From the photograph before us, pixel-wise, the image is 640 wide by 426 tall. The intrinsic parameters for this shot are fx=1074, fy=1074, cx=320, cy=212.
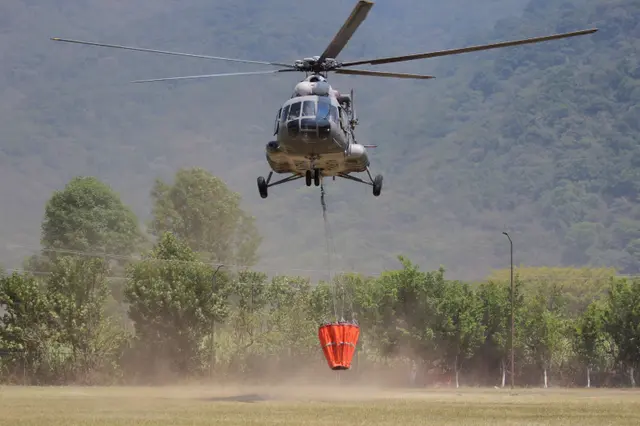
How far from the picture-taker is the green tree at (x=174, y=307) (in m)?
105

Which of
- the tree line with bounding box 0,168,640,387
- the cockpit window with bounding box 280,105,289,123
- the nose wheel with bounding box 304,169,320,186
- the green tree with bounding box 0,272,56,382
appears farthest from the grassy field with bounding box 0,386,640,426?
the tree line with bounding box 0,168,640,387

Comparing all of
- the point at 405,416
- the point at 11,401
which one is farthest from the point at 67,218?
the point at 405,416

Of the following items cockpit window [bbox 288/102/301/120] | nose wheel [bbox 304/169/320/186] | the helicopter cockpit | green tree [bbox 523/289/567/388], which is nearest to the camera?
the helicopter cockpit

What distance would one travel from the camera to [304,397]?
8206cm

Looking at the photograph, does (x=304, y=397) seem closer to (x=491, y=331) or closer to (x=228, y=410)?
(x=228, y=410)

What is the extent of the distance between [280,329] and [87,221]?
7732 centimetres

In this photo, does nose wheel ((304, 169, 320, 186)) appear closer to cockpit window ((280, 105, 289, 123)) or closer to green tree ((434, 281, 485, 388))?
cockpit window ((280, 105, 289, 123))

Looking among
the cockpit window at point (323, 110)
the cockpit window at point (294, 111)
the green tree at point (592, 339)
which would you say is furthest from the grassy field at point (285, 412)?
the green tree at point (592, 339)

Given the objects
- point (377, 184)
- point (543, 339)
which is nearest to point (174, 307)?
point (543, 339)

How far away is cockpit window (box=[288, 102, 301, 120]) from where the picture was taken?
37781 millimetres

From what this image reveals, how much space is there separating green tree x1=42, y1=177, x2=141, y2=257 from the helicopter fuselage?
140m

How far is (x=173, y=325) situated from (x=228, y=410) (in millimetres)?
47386

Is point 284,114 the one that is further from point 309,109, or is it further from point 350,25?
point 350,25

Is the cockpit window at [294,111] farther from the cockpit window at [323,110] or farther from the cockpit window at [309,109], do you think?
the cockpit window at [323,110]
